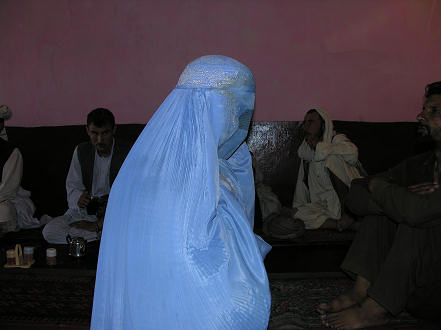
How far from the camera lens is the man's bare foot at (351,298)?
268 centimetres

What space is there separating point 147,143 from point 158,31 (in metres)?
3.98

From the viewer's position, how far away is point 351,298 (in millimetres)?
2689

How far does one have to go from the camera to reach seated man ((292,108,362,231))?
429 centimetres

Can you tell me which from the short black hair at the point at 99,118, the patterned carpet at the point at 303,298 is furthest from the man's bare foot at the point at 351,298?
the short black hair at the point at 99,118

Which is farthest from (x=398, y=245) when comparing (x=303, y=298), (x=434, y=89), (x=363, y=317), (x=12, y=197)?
(x=12, y=197)

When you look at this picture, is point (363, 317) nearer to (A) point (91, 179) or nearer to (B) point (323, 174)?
(B) point (323, 174)

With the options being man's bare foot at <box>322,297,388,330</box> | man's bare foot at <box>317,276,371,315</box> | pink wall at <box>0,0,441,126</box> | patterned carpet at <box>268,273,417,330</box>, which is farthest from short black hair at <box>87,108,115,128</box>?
man's bare foot at <box>322,297,388,330</box>

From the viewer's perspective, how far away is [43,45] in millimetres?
4973

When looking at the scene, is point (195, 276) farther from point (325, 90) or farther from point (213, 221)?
point (325, 90)

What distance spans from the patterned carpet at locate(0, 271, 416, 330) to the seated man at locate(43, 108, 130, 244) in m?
0.75

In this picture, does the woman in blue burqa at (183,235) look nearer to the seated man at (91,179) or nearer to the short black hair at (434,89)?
the short black hair at (434,89)

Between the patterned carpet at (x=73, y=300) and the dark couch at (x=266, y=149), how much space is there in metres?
1.74

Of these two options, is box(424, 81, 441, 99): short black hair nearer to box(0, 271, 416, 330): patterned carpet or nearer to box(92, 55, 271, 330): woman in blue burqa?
box(0, 271, 416, 330): patterned carpet

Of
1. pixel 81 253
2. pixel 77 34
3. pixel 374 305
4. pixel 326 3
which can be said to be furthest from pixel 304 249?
pixel 77 34
